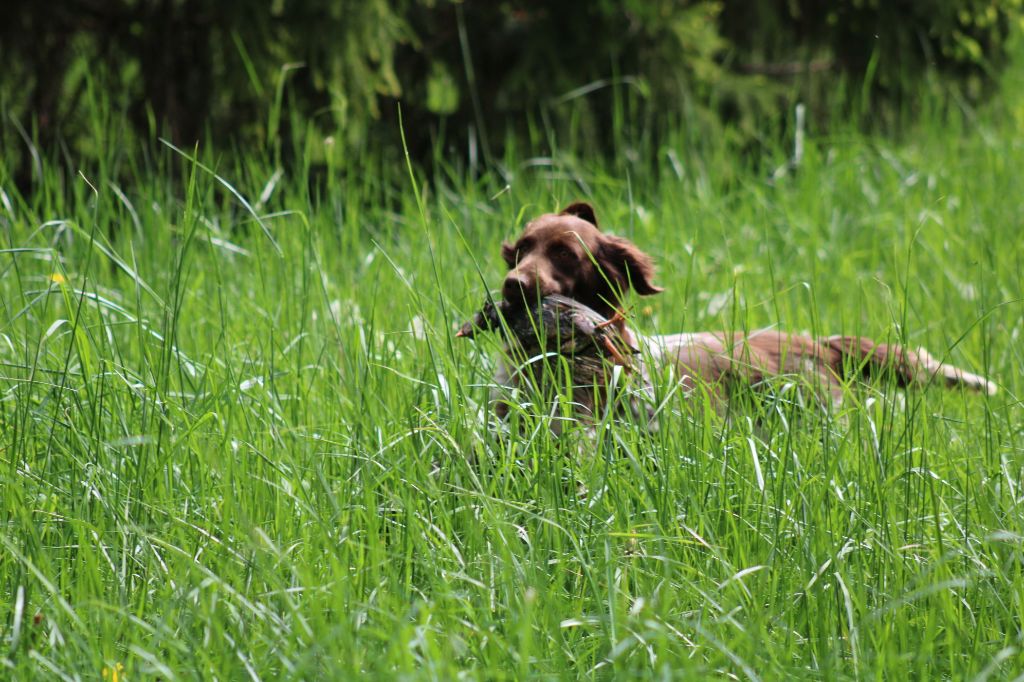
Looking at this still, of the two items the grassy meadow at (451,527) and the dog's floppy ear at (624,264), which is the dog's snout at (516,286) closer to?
the grassy meadow at (451,527)

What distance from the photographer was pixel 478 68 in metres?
6.77

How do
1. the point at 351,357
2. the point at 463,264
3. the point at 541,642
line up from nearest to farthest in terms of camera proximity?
the point at 541,642, the point at 351,357, the point at 463,264

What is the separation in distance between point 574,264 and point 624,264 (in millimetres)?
184

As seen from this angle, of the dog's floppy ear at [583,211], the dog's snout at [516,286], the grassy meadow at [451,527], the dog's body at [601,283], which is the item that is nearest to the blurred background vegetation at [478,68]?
the dog's floppy ear at [583,211]

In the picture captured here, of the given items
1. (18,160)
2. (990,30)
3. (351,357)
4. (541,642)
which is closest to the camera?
(541,642)

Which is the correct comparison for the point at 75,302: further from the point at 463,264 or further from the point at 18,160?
the point at 18,160

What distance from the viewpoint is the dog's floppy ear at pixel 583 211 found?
10.2 feet

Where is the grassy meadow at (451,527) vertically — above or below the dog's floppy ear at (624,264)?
below

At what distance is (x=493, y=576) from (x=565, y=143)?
4570 millimetres

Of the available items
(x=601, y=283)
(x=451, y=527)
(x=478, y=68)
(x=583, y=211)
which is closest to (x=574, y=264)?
(x=601, y=283)

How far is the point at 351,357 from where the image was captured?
2.90 metres

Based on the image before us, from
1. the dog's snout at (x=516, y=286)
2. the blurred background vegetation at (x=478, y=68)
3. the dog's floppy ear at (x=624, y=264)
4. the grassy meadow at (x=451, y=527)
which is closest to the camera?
→ the grassy meadow at (x=451, y=527)

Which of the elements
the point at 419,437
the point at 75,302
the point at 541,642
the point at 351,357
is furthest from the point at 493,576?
the point at 75,302

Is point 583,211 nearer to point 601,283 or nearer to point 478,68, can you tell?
point 601,283
